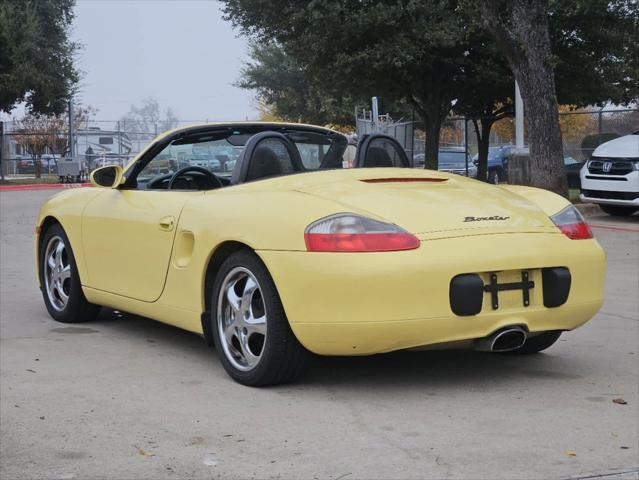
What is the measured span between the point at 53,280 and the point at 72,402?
8.00 ft

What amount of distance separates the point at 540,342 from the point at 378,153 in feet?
4.64

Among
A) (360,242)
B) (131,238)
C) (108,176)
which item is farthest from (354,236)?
(108,176)

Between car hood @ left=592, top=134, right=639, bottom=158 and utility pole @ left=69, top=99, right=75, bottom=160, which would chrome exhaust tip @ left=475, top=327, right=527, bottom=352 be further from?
utility pole @ left=69, top=99, right=75, bottom=160

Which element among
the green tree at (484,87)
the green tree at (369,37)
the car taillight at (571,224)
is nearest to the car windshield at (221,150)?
the car taillight at (571,224)

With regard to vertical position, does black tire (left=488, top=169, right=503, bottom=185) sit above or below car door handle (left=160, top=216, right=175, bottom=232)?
below

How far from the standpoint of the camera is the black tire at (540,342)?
5551mm

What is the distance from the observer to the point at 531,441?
408 cm

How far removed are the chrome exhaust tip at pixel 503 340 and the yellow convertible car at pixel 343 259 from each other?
0.01 m

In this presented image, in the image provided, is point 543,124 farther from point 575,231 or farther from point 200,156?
point 575,231

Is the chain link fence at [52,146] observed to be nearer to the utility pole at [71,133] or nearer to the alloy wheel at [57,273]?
the utility pole at [71,133]

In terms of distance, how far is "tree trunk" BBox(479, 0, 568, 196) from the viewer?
16266 mm

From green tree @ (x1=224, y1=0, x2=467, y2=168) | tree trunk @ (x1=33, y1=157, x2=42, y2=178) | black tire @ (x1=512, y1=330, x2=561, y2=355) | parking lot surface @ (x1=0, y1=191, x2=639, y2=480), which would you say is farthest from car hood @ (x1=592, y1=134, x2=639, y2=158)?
tree trunk @ (x1=33, y1=157, x2=42, y2=178)

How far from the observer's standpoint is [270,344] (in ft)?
15.8

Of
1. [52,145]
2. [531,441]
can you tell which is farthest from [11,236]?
[52,145]
